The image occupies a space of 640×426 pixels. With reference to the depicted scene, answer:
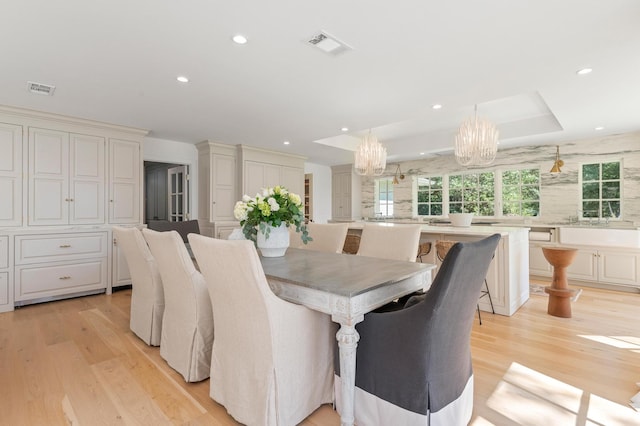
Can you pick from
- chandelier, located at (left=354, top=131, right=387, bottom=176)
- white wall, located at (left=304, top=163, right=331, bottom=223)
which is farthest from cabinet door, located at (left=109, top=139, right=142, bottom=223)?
white wall, located at (left=304, top=163, right=331, bottom=223)

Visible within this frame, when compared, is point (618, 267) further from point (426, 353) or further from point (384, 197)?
point (426, 353)

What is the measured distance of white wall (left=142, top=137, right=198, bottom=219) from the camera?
17.1 ft

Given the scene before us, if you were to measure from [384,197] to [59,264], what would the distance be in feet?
20.7

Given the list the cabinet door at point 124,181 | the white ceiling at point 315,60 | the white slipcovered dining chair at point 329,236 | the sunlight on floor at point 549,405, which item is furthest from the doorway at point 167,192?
the sunlight on floor at point 549,405

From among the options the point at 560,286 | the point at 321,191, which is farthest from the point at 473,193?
the point at 321,191

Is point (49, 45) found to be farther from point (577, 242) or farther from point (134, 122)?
point (577, 242)

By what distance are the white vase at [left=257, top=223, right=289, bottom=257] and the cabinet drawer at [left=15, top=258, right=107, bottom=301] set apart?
3.13m

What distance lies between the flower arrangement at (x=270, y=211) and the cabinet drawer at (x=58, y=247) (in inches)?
118

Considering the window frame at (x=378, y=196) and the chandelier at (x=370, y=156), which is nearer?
the chandelier at (x=370, y=156)

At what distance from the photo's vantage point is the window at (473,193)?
20.6ft

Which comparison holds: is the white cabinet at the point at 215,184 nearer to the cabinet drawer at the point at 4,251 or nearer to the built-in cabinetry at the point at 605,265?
the cabinet drawer at the point at 4,251

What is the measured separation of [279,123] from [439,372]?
147 inches

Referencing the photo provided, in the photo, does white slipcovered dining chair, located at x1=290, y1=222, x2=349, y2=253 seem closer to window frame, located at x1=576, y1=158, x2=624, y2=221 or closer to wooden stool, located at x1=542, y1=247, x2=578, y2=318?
wooden stool, located at x1=542, y1=247, x2=578, y2=318

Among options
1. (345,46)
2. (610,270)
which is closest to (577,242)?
(610,270)
